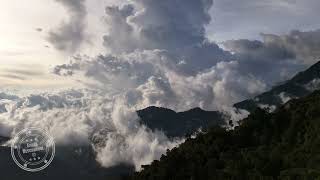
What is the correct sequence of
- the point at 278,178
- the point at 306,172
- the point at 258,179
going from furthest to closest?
A: the point at 258,179 → the point at 278,178 → the point at 306,172

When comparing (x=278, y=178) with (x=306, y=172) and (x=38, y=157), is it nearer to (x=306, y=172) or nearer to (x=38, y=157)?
(x=306, y=172)

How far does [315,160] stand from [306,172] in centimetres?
2359

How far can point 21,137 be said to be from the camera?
13138 centimetres

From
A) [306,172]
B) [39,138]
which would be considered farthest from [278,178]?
[39,138]

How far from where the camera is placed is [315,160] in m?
196

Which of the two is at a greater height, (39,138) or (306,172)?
(39,138)

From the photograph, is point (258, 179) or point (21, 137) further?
point (258, 179)

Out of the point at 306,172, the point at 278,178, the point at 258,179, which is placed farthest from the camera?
the point at 258,179

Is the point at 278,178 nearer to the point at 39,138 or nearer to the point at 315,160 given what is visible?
the point at 315,160

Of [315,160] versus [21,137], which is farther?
[315,160]

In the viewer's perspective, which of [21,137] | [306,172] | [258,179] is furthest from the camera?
[258,179]

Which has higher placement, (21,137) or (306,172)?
(21,137)

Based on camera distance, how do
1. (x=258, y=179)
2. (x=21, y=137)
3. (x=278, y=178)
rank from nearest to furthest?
1. (x=21, y=137)
2. (x=278, y=178)
3. (x=258, y=179)

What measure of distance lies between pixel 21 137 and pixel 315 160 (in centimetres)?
11902
